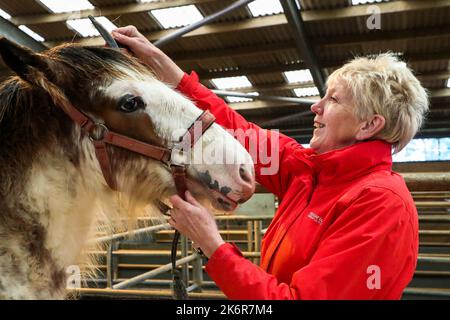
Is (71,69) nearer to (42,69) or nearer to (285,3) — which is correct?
(42,69)

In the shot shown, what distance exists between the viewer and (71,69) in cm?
143

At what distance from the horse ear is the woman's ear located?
1.14 meters

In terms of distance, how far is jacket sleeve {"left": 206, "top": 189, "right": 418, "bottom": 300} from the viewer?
1.13 m

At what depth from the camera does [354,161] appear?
1380 mm

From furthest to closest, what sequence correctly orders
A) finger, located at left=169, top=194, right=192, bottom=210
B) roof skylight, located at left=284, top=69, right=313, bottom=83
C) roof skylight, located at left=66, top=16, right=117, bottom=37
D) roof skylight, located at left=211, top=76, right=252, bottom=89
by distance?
roof skylight, located at left=211, top=76, right=252, bottom=89 → roof skylight, located at left=284, top=69, right=313, bottom=83 → roof skylight, located at left=66, top=16, right=117, bottom=37 → finger, located at left=169, top=194, right=192, bottom=210

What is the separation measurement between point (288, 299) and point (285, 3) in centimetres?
462

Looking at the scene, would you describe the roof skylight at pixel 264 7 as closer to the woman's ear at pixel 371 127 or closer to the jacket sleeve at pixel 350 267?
the woman's ear at pixel 371 127

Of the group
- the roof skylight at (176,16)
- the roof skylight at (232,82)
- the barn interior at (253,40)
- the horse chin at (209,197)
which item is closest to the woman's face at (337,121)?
the horse chin at (209,197)

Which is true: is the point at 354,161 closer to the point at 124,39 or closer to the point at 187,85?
the point at 187,85

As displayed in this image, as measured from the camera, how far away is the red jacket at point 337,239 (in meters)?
1.13

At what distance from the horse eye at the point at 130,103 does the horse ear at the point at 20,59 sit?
28 cm

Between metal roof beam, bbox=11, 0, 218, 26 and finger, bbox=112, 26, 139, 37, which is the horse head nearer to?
finger, bbox=112, 26, 139, 37
